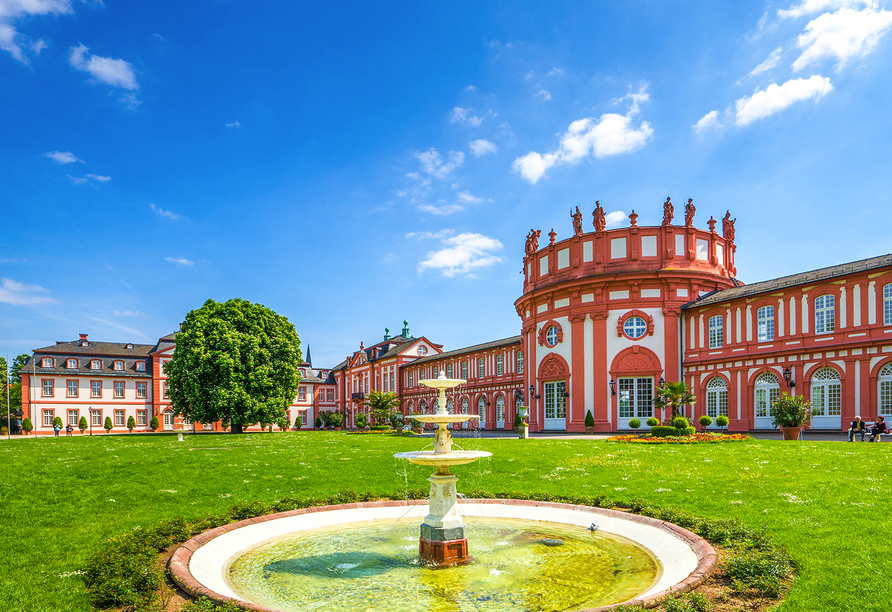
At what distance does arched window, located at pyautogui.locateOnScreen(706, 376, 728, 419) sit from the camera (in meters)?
34.9

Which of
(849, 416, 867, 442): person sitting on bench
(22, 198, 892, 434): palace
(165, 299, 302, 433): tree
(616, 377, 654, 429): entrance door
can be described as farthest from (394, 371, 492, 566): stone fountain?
(165, 299, 302, 433): tree

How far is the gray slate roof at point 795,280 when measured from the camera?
28.2m

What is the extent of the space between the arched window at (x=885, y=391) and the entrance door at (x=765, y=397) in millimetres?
4928

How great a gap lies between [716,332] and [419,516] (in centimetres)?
2960

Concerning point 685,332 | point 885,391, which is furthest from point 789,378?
point 685,332

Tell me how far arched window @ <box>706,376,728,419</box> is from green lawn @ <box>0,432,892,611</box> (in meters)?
15.3

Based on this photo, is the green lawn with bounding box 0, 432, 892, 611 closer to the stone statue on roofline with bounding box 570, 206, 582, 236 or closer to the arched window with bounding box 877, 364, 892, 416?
the arched window with bounding box 877, 364, 892, 416

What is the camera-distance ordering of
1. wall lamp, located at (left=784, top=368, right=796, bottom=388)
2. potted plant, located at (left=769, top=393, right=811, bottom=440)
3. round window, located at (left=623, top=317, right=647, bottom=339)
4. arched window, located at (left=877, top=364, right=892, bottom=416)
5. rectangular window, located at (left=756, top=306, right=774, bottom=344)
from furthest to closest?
round window, located at (left=623, top=317, right=647, bottom=339), rectangular window, located at (left=756, top=306, right=774, bottom=344), wall lamp, located at (left=784, top=368, right=796, bottom=388), arched window, located at (left=877, top=364, right=892, bottom=416), potted plant, located at (left=769, top=393, right=811, bottom=440)

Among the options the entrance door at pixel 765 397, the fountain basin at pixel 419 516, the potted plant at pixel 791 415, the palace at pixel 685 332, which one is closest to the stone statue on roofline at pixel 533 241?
the palace at pixel 685 332

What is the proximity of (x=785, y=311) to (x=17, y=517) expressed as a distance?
34.3 m

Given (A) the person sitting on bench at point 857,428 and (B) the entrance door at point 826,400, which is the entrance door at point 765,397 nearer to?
(B) the entrance door at point 826,400

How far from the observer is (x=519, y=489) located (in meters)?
14.0

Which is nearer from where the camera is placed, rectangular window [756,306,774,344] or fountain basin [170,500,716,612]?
fountain basin [170,500,716,612]

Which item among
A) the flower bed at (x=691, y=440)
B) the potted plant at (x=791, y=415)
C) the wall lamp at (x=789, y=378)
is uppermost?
the wall lamp at (x=789, y=378)
